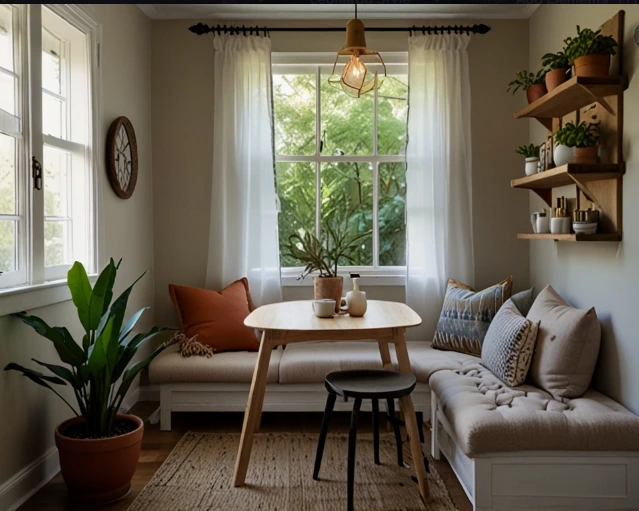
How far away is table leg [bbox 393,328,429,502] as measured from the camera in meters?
2.51

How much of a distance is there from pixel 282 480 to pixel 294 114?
8.23ft

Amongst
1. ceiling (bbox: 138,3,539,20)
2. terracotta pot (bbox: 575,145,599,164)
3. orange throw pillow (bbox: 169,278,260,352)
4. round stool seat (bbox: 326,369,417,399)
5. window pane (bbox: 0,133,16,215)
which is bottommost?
round stool seat (bbox: 326,369,417,399)

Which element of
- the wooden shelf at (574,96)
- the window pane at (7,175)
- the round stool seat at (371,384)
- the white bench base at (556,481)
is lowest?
the white bench base at (556,481)

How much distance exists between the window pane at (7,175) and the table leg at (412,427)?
1.76 meters

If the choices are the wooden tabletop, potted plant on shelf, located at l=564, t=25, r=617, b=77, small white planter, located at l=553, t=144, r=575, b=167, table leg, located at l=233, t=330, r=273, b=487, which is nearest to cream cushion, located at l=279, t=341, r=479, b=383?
the wooden tabletop

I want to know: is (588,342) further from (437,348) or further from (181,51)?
(181,51)

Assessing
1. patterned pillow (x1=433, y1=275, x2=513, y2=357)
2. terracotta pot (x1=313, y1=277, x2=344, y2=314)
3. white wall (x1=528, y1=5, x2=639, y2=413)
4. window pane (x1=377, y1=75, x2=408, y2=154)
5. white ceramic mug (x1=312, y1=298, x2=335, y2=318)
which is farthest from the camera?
window pane (x1=377, y1=75, x2=408, y2=154)

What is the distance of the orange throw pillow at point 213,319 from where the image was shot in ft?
11.9

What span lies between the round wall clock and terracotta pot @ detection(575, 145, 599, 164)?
252cm

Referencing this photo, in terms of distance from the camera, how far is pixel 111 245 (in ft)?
11.1

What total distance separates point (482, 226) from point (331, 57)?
1.59 meters

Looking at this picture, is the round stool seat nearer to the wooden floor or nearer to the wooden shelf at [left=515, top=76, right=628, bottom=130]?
the wooden floor

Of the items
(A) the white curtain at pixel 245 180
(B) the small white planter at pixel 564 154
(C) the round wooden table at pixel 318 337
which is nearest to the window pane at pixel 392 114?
(A) the white curtain at pixel 245 180

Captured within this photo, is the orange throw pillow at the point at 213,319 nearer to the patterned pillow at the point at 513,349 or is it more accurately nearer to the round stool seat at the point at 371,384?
the round stool seat at the point at 371,384
